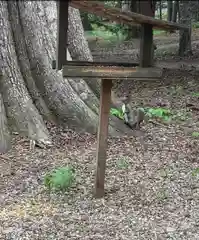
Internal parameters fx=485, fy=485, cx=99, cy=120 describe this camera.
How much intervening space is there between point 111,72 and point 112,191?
1.37 meters

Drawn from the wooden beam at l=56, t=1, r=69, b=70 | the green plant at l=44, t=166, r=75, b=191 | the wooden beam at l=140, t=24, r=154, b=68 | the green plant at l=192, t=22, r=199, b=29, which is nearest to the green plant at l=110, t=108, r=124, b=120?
the green plant at l=44, t=166, r=75, b=191

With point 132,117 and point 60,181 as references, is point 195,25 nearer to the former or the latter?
point 132,117

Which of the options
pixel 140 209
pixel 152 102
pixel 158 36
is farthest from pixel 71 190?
pixel 158 36

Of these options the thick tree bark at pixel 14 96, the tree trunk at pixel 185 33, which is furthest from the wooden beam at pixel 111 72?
the tree trunk at pixel 185 33

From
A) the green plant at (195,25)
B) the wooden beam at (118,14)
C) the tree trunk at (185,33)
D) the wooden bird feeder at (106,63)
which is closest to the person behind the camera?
the wooden beam at (118,14)

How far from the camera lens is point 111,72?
4.14m

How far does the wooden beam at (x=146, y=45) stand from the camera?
4.23m

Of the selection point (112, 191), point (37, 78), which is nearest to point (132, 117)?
point (37, 78)

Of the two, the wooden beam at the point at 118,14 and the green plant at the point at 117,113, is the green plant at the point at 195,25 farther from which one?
the wooden beam at the point at 118,14

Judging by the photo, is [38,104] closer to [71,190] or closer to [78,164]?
[78,164]

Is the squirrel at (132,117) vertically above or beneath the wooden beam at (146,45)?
beneath

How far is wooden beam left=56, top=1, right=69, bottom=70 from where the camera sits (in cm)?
392

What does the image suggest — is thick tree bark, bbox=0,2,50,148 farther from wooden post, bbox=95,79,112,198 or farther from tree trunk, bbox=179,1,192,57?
tree trunk, bbox=179,1,192,57

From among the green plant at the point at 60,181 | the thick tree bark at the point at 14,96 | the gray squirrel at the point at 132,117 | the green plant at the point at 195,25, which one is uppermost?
the green plant at the point at 195,25
